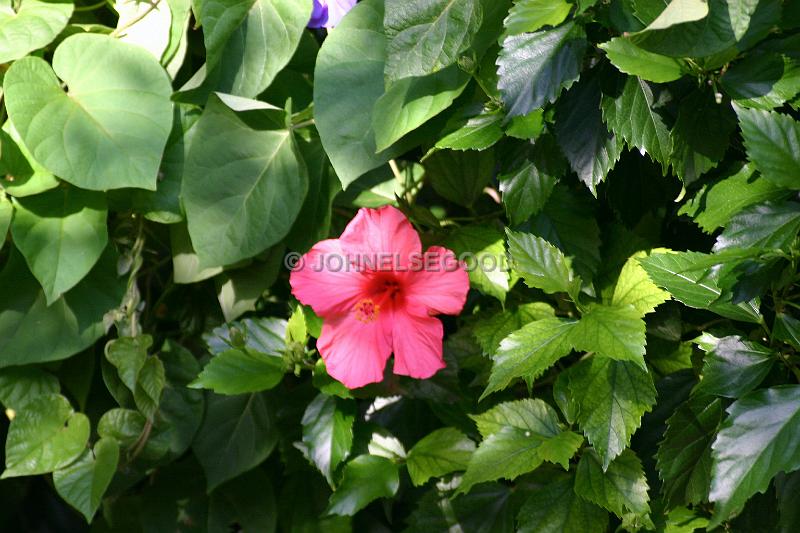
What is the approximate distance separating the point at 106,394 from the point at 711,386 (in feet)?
2.82

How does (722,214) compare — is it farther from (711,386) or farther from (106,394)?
(106,394)

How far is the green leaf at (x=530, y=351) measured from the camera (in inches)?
32.9

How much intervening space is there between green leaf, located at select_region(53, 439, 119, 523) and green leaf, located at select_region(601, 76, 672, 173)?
739 mm

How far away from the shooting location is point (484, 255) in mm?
984

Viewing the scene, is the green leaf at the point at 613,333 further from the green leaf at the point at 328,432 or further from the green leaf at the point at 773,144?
the green leaf at the point at 328,432

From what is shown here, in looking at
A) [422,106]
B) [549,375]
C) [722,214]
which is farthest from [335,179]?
[722,214]

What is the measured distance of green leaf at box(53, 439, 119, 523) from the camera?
1073 millimetres

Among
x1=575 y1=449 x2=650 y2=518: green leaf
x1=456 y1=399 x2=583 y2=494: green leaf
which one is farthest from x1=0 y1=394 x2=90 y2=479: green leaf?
x1=575 y1=449 x2=650 y2=518: green leaf

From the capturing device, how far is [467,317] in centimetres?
107

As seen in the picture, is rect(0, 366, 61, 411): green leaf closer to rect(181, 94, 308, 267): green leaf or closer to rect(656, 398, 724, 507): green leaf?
rect(181, 94, 308, 267): green leaf

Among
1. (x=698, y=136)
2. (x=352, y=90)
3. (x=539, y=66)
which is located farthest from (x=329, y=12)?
(x=698, y=136)

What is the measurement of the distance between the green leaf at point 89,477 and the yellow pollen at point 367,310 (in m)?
0.38

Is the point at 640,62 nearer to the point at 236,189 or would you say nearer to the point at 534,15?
the point at 534,15

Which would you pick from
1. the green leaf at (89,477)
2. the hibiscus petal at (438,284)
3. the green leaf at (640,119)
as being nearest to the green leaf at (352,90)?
the hibiscus petal at (438,284)
